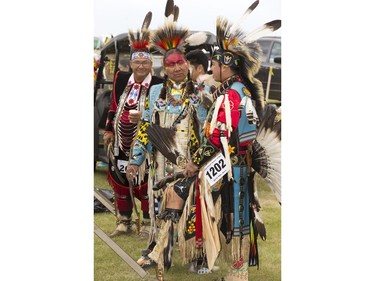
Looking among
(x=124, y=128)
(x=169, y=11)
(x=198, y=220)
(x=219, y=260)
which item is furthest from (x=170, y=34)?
(x=219, y=260)

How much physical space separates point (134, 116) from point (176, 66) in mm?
Answer: 641

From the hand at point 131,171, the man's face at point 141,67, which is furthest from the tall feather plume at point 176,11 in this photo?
the hand at point 131,171

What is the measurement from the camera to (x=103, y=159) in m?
6.88

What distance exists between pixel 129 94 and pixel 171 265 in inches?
57.3

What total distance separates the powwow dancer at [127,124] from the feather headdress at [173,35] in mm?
177

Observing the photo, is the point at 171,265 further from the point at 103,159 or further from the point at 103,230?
the point at 103,159

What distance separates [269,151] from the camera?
5812 mm

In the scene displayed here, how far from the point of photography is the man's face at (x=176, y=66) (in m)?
6.08

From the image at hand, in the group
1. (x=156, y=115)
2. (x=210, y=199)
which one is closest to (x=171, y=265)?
(x=210, y=199)

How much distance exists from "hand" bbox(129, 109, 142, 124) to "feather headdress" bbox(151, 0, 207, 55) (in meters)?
0.59

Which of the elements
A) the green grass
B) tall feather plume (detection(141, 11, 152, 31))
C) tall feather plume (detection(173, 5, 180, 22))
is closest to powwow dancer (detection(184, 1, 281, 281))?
the green grass

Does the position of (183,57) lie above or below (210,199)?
above

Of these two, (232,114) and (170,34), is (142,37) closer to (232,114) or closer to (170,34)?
(170,34)

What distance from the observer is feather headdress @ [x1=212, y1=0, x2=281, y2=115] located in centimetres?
567
